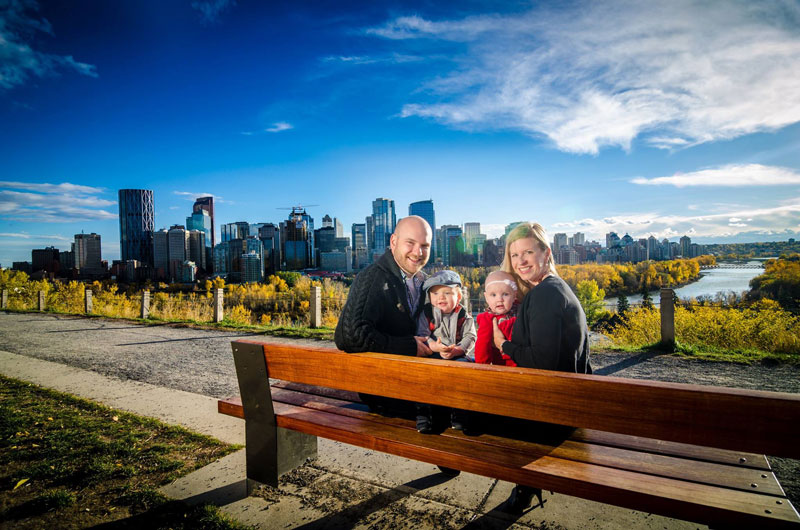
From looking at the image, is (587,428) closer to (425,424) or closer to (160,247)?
(425,424)

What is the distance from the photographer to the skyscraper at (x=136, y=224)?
11788 centimetres

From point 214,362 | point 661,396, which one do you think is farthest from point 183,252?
point 661,396

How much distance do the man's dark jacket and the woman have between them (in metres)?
0.54

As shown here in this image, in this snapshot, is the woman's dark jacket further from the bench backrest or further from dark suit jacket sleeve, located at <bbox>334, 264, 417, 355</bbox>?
dark suit jacket sleeve, located at <bbox>334, 264, 417, 355</bbox>

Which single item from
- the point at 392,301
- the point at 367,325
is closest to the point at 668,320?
the point at 392,301

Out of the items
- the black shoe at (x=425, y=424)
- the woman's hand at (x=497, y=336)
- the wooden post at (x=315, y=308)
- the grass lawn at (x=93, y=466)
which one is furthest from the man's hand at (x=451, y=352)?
the wooden post at (x=315, y=308)

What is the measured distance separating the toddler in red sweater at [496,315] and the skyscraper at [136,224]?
413 ft

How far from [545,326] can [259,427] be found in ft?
6.09

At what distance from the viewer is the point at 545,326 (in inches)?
76.9

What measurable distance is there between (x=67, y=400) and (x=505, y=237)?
521 cm

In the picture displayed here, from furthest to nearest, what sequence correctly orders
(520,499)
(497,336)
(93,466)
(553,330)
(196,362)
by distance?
(196,362), (93,466), (520,499), (497,336), (553,330)

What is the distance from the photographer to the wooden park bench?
1388mm

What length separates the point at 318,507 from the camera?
254 cm

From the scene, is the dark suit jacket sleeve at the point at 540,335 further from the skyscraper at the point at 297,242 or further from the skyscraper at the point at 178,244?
the skyscraper at the point at 178,244
